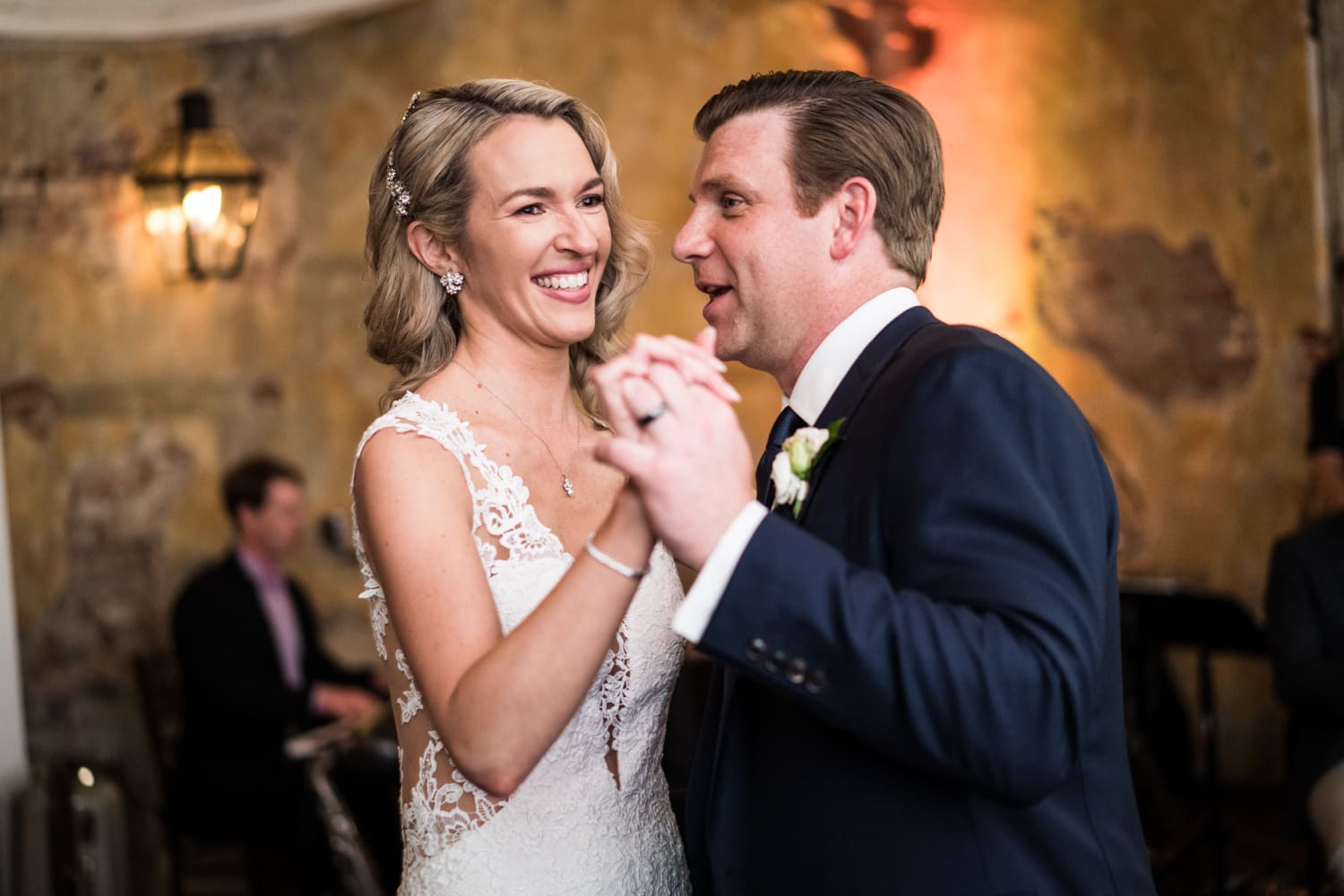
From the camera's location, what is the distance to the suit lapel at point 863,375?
159 centimetres

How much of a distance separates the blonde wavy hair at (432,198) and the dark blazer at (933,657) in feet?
2.59

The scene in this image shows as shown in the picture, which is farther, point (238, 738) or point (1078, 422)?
point (238, 738)

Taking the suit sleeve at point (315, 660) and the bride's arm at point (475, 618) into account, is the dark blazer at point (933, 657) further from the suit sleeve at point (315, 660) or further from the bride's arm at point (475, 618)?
the suit sleeve at point (315, 660)

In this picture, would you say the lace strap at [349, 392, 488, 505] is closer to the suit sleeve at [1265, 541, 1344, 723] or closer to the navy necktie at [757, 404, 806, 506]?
the navy necktie at [757, 404, 806, 506]

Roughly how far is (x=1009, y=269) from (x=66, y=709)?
4412 millimetres

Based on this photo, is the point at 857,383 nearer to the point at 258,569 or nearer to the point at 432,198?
the point at 432,198

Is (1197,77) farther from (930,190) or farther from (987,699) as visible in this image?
(987,699)

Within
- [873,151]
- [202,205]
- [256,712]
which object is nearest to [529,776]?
[873,151]

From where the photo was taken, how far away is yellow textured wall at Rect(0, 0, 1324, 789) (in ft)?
18.4

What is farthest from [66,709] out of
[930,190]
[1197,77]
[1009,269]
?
[1197,77]

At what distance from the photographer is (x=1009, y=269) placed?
580cm

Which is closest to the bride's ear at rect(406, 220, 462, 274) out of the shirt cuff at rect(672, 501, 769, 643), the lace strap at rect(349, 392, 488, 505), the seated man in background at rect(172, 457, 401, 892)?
the lace strap at rect(349, 392, 488, 505)

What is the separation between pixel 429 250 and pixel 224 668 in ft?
10.8

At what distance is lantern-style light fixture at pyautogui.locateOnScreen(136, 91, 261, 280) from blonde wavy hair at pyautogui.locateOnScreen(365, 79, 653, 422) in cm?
298
